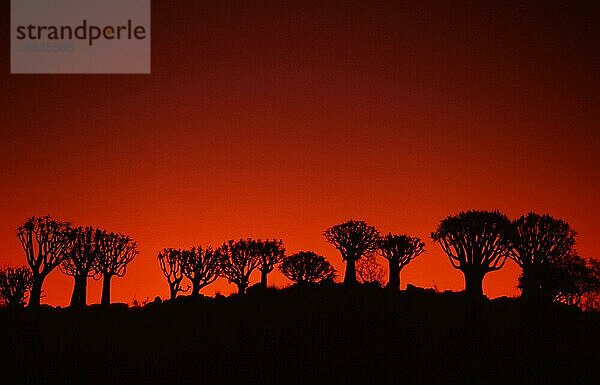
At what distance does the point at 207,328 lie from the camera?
33156 mm

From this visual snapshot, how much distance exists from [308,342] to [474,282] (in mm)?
19402

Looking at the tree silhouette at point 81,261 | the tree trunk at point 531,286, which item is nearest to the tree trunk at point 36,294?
the tree silhouette at point 81,261

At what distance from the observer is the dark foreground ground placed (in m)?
26.6

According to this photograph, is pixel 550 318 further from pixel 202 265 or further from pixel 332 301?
pixel 202 265

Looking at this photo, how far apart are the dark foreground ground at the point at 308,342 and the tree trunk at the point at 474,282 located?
441 cm

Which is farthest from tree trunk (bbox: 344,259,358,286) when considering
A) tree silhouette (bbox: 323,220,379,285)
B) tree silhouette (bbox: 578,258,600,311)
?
tree silhouette (bbox: 578,258,600,311)

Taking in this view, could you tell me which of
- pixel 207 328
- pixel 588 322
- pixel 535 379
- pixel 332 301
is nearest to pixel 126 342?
pixel 207 328

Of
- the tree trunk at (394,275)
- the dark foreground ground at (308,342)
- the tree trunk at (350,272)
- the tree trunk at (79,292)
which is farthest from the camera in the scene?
the tree trunk at (394,275)

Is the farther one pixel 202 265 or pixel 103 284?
pixel 202 265

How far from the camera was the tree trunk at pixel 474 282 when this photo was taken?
148 feet

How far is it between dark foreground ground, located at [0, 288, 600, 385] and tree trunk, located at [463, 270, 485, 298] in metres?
4.41

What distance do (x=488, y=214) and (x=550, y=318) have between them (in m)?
11.5

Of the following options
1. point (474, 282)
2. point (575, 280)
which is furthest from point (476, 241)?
point (575, 280)

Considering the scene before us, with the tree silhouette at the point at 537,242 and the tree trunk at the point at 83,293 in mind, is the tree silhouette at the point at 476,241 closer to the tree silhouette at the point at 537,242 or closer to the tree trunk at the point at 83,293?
the tree silhouette at the point at 537,242
